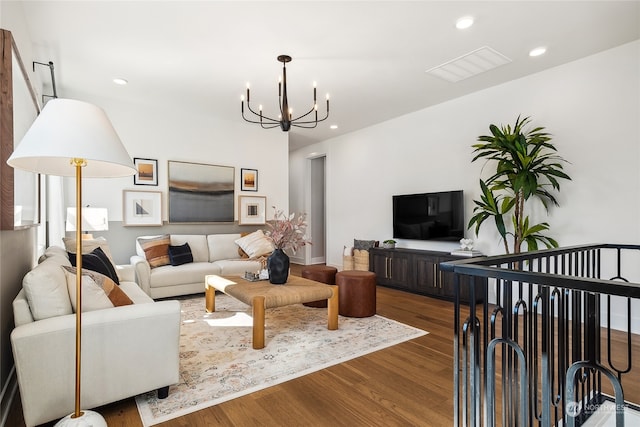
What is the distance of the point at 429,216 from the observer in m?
4.92

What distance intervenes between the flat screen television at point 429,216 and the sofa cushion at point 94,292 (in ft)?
13.1

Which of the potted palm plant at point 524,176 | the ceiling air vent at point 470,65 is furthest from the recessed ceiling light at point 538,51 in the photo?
the potted palm plant at point 524,176

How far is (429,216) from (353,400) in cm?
339

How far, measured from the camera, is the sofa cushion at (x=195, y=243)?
487 centimetres

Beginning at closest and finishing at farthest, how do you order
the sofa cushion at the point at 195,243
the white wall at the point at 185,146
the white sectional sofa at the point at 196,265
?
the white sectional sofa at the point at 196,265
the white wall at the point at 185,146
the sofa cushion at the point at 195,243

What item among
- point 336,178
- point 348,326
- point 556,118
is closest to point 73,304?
point 348,326

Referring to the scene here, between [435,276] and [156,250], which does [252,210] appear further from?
[435,276]

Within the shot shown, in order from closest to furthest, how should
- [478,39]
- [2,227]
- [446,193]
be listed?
[2,227], [478,39], [446,193]

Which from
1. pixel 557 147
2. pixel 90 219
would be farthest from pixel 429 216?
pixel 90 219

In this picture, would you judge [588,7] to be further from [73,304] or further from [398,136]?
[73,304]

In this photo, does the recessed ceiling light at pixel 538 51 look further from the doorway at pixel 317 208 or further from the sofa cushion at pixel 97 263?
the doorway at pixel 317 208

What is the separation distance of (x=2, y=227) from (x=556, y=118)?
4922 mm

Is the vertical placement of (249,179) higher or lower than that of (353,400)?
higher

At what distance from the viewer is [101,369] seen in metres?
1.84
